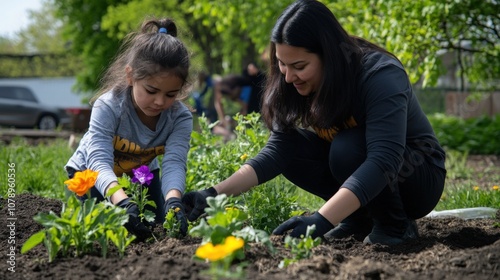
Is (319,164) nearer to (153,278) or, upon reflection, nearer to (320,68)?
(320,68)

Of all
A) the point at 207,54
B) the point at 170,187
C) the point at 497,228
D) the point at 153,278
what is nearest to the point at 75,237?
the point at 153,278

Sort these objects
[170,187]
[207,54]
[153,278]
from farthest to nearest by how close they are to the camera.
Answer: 1. [207,54]
2. [170,187]
3. [153,278]

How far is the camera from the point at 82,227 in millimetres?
2506

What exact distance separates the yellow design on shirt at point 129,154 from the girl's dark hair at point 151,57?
0.28 m

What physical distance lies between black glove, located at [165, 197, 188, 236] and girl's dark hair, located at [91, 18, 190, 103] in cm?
68

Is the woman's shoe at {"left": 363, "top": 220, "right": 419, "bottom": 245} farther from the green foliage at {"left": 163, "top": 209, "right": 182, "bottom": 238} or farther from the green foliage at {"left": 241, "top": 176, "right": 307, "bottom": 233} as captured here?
the green foliage at {"left": 163, "top": 209, "right": 182, "bottom": 238}

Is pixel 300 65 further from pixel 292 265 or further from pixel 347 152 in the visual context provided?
pixel 292 265

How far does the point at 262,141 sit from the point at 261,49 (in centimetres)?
684

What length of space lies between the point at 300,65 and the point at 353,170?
53 centimetres

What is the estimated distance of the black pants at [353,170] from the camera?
3.04 metres

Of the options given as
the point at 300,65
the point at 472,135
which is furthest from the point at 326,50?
the point at 472,135

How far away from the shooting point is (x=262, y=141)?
4223mm

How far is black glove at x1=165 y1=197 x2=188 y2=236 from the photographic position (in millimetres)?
2824

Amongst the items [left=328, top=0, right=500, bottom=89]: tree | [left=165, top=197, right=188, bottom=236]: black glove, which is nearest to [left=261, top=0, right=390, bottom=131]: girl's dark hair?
[left=165, top=197, right=188, bottom=236]: black glove
